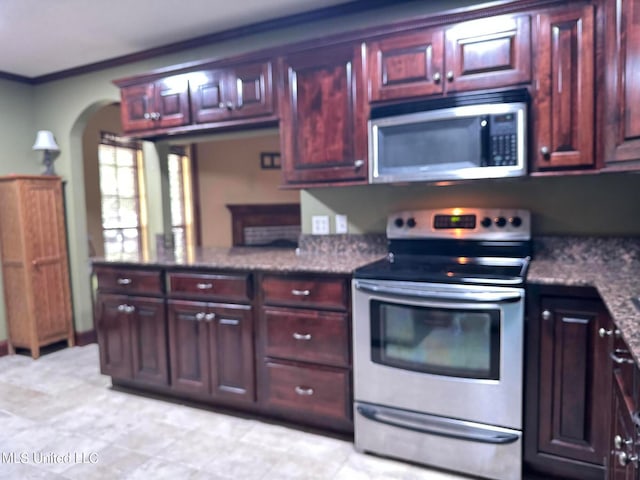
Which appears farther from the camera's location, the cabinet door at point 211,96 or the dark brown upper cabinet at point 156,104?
the dark brown upper cabinet at point 156,104

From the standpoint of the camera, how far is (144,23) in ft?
9.34

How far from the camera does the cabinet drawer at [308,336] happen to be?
2.21 metres

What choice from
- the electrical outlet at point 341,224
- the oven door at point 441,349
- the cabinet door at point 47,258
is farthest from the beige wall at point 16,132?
the oven door at point 441,349

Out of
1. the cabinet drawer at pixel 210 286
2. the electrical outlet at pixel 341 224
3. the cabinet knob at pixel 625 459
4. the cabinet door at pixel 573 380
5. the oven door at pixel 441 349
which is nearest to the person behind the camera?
the cabinet knob at pixel 625 459

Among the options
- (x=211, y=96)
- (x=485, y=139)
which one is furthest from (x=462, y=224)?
(x=211, y=96)

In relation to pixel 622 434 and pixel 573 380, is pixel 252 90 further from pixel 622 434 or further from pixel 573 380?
pixel 622 434

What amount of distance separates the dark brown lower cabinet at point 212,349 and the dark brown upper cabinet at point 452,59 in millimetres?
1391

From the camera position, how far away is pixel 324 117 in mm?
2424

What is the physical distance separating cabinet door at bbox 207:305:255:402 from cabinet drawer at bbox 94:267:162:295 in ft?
1.42

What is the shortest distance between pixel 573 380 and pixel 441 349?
516 mm

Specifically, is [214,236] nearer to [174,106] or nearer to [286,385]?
[174,106]

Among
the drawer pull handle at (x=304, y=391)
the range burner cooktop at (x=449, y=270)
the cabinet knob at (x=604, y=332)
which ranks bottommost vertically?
the drawer pull handle at (x=304, y=391)

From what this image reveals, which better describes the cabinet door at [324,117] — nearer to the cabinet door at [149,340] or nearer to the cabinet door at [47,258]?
the cabinet door at [149,340]

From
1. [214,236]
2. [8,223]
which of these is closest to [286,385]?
[8,223]
